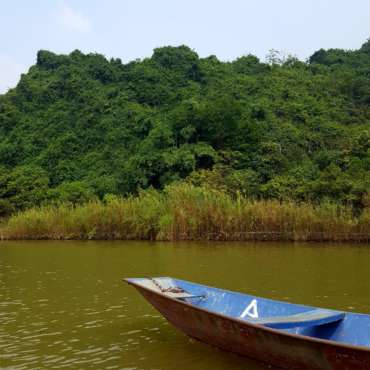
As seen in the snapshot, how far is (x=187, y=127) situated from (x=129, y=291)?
18912 millimetres

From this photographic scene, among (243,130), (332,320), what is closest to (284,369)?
(332,320)

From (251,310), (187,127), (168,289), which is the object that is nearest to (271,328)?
(251,310)

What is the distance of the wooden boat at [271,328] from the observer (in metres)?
4.82

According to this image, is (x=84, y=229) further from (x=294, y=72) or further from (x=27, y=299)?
(x=294, y=72)

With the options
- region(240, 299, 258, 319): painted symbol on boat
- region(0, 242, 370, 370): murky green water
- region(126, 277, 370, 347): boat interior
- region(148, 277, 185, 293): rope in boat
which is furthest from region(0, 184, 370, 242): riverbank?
region(240, 299, 258, 319): painted symbol on boat

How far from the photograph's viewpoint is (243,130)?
28.6 metres

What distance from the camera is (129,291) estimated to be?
10.3 metres

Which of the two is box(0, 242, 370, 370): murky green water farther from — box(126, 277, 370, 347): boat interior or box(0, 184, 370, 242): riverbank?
box(0, 184, 370, 242): riverbank

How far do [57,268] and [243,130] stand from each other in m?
17.2

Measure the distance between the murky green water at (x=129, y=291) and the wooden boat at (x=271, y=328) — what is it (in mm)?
313

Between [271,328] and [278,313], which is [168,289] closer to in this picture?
[278,313]

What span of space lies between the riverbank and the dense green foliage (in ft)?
6.35

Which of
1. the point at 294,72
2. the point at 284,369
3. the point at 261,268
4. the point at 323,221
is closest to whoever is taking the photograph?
the point at 284,369

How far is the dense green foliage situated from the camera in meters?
24.8
